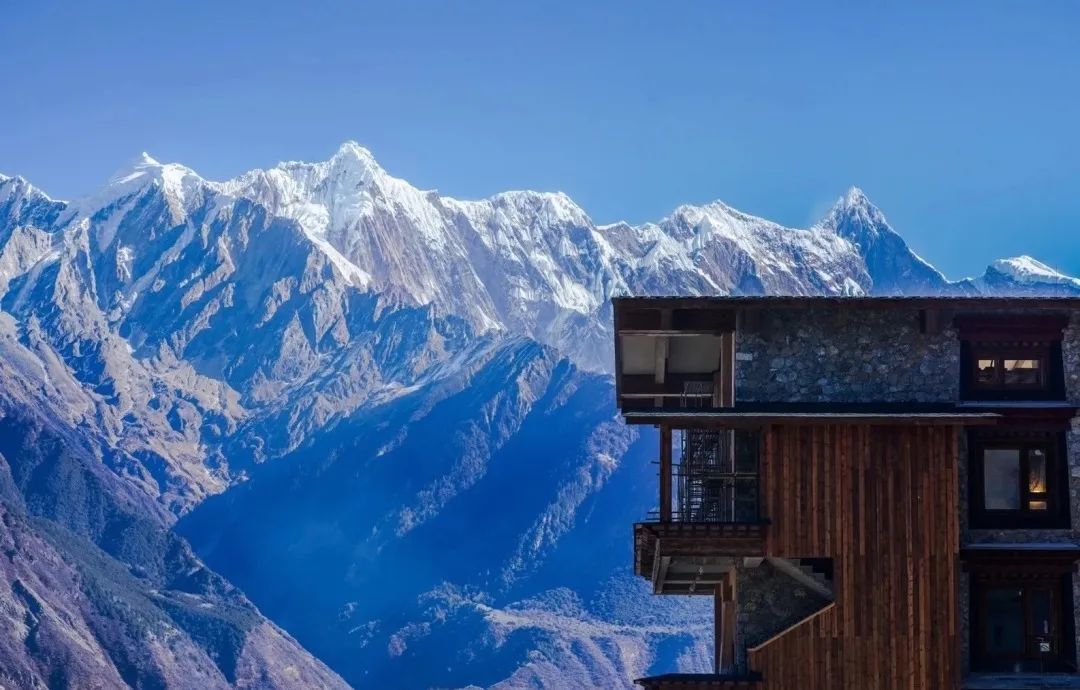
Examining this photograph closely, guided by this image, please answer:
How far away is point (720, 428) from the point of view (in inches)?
1289

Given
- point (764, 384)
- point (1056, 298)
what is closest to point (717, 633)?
point (764, 384)

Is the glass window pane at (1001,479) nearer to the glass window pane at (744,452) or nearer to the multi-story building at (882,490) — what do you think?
the multi-story building at (882,490)

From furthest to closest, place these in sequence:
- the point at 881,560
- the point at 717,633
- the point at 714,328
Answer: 1. the point at 717,633
2. the point at 714,328
3. the point at 881,560

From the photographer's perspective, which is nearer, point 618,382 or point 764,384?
point 764,384

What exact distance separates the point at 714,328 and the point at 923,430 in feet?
14.1

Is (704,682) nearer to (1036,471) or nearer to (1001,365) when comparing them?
(1036,471)

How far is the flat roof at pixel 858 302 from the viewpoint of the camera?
3312 centimetres

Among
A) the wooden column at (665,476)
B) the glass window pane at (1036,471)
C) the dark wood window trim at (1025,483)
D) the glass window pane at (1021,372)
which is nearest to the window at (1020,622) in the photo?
the dark wood window trim at (1025,483)

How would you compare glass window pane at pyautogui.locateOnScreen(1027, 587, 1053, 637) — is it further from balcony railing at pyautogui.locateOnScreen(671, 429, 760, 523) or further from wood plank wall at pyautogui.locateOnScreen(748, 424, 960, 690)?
balcony railing at pyautogui.locateOnScreen(671, 429, 760, 523)

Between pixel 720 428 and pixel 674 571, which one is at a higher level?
pixel 720 428

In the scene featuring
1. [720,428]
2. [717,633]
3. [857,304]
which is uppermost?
[857,304]

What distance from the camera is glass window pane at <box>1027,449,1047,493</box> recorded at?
33.7m

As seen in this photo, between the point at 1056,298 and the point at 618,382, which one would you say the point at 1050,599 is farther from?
the point at 618,382

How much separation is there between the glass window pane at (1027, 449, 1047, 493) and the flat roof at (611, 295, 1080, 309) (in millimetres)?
2689
